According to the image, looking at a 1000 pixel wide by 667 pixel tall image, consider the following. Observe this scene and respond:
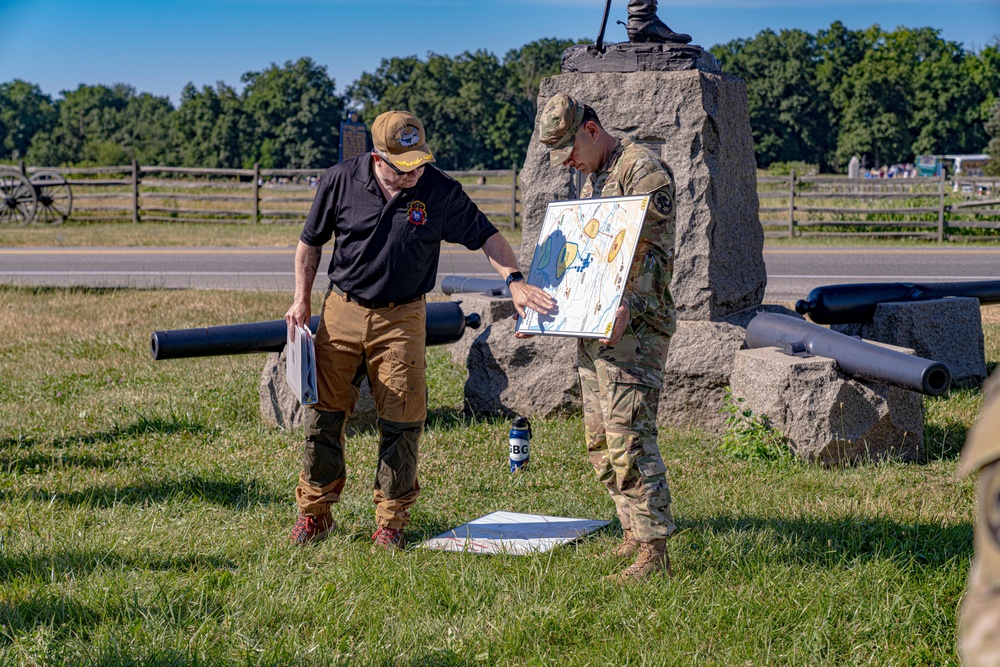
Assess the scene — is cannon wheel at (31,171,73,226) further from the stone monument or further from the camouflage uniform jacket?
the camouflage uniform jacket

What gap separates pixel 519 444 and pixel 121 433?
2798 millimetres

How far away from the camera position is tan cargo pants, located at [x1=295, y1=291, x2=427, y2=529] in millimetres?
4379

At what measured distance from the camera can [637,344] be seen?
Result: 12.5 feet

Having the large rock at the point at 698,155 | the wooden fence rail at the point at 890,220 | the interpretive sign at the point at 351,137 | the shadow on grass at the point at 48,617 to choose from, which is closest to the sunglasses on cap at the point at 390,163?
the shadow on grass at the point at 48,617

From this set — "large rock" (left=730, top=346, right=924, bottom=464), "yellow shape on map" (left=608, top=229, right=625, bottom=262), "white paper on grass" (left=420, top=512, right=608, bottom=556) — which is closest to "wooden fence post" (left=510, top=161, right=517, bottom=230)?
"large rock" (left=730, top=346, right=924, bottom=464)

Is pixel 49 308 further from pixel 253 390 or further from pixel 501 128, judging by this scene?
pixel 501 128

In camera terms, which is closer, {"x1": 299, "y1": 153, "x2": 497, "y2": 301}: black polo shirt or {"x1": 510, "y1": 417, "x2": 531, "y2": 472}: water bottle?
{"x1": 299, "y1": 153, "x2": 497, "y2": 301}: black polo shirt

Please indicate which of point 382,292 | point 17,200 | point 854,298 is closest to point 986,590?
point 382,292

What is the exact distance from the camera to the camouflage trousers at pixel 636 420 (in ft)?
12.5

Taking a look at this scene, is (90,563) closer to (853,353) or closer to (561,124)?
(561,124)

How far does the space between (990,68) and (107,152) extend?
75.2 meters

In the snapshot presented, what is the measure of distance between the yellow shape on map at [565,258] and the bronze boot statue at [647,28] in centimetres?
336

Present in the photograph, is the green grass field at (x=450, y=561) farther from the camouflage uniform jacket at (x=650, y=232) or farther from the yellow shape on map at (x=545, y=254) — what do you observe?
the yellow shape on map at (x=545, y=254)

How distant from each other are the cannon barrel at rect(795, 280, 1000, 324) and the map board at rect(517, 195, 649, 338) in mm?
3541
